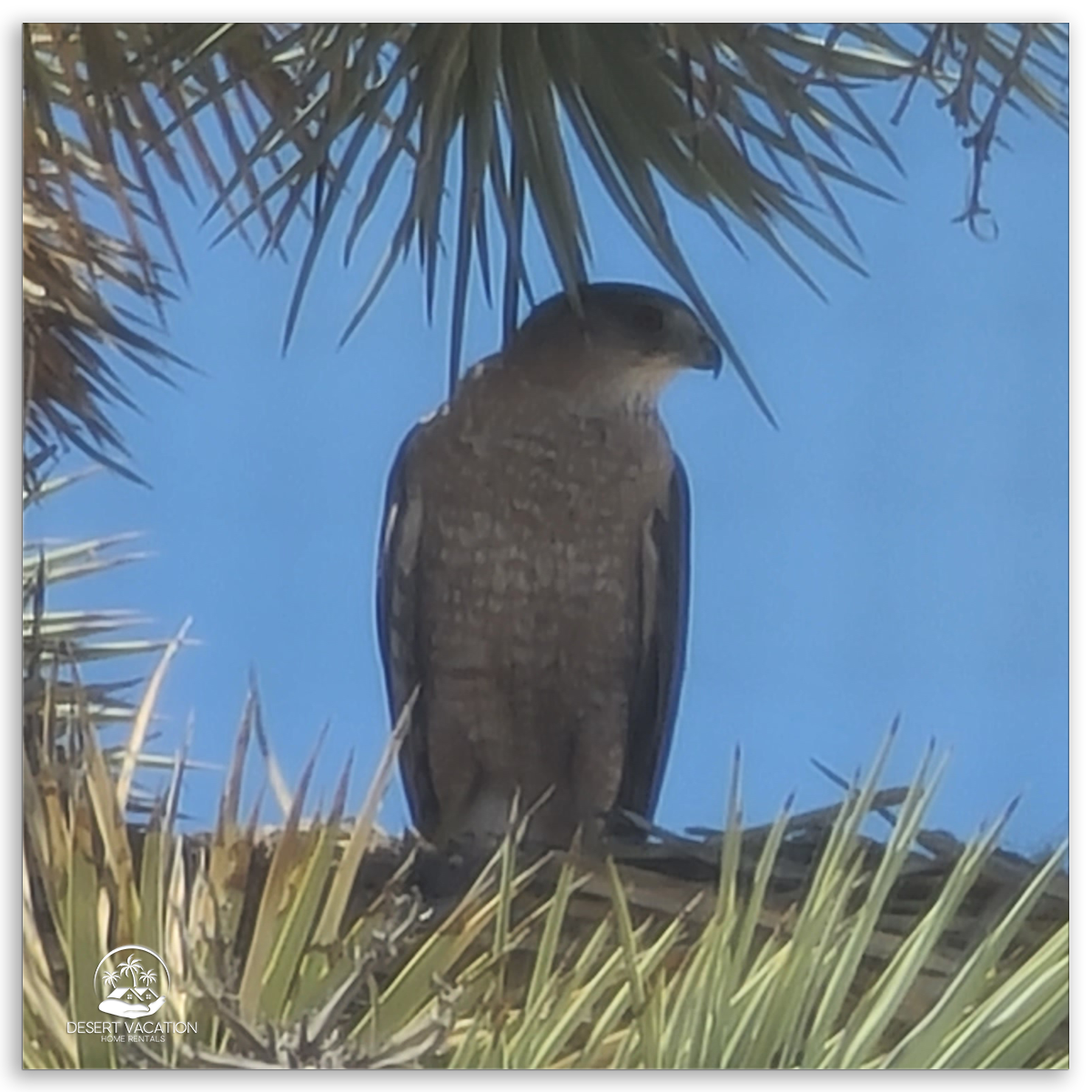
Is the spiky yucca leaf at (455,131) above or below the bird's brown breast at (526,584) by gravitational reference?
above

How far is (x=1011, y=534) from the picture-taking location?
1.11 m

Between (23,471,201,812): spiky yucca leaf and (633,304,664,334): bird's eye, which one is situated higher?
(633,304,664,334): bird's eye

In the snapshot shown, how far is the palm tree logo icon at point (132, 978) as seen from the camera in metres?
1.08

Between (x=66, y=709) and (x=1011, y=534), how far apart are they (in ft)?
2.57

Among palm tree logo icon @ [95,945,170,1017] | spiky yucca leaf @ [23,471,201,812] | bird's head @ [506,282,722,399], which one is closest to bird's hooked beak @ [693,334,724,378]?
bird's head @ [506,282,722,399]

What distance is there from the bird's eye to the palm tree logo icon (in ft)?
2.10

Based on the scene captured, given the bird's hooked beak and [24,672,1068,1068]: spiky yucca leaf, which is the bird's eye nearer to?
the bird's hooked beak

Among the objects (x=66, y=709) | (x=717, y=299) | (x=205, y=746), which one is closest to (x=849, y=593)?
(x=717, y=299)

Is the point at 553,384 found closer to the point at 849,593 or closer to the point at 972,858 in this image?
the point at 849,593

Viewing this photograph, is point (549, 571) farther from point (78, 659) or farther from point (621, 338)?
point (78, 659)

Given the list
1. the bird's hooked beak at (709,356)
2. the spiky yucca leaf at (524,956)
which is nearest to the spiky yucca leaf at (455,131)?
the bird's hooked beak at (709,356)

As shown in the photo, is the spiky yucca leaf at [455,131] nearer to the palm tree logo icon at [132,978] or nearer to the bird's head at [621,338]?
the bird's head at [621,338]

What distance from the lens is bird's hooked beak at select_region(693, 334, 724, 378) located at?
1114 millimetres

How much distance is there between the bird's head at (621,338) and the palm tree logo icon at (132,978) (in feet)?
1.86
